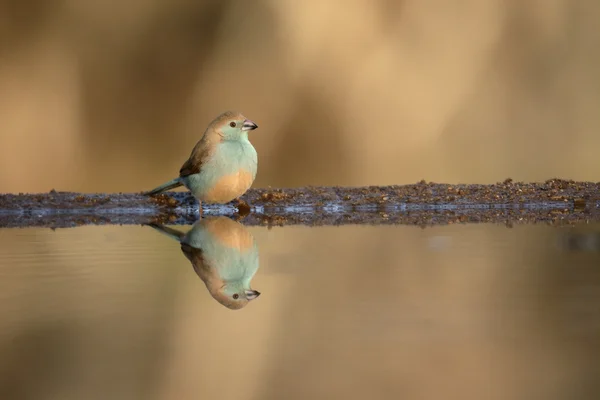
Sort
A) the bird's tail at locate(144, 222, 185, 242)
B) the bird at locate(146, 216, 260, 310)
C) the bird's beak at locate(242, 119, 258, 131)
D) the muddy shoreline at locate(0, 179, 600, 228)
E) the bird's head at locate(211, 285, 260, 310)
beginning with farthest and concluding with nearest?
the bird's beak at locate(242, 119, 258, 131), the muddy shoreline at locate(0, 179, 600, 228), the bird's tail at locate(144, 222, 185, 242), the bird at locate(146, 216, 260, 310), the bird's head at locate(211, 285, 260, 310)

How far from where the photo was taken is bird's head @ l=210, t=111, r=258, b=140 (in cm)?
403

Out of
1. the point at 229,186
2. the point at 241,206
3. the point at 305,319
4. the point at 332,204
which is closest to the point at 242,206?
the point at 241,206

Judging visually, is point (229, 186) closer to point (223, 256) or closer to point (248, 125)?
point (248, 125)

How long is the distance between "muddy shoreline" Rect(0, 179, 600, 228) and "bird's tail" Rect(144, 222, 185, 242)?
0.19m

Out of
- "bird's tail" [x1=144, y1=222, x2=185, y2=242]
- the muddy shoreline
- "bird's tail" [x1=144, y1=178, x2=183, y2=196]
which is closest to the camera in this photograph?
"bird's tail" [x1=144, y1=222, x2=185, y2=242]

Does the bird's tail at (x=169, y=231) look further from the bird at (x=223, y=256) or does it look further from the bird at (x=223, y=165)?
the bird at (x=223, y=165)

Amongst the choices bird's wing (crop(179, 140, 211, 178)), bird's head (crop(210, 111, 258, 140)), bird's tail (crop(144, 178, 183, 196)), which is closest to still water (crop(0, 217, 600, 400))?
bird's wing (crop(179, 140, 211, 178))

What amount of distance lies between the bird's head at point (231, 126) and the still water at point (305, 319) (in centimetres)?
130

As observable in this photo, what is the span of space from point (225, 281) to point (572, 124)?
14.8 feet

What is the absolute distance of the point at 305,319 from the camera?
5.00 feet

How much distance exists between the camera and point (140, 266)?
231 centimetres

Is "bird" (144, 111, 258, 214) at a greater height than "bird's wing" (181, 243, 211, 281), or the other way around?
"bird" (144, 111, 258, 214)

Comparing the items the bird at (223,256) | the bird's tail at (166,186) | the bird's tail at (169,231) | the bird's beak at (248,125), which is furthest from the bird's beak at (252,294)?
the bird's tail at (166,186)

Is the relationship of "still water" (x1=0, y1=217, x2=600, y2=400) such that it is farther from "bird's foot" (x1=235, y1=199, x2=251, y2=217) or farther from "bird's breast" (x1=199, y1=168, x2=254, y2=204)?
"bird's foot" (x1=235, y1=199, x2=251, y2=217)
